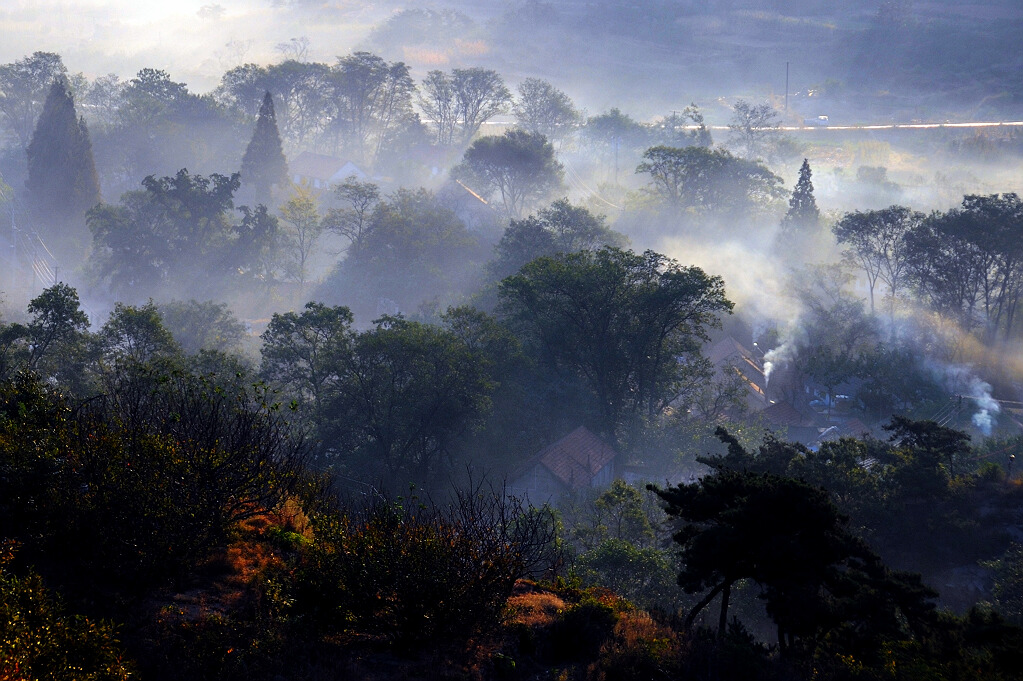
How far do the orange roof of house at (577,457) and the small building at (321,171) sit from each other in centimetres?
3956

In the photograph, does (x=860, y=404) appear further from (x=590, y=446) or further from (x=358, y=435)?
(x=358, y=435)

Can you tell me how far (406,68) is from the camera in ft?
245

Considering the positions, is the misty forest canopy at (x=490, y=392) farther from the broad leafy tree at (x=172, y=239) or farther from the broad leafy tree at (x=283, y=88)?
the broad leafy tree at (x=283, y=88)

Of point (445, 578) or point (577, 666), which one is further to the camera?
point (577, 666)

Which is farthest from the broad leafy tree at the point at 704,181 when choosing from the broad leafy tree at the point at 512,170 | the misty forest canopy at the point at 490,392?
the broad leafy tree at the point at 512,170

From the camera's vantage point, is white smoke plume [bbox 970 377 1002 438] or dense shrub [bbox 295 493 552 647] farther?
white smoke plume [bbox 970 377 1002 438]

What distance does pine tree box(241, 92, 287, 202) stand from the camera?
59.1m

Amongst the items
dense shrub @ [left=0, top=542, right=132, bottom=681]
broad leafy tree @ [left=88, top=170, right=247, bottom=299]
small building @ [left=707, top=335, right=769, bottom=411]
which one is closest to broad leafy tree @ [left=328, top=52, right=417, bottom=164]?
broad leafy tree @ [left=88, top=170, right=247, bottom=299]

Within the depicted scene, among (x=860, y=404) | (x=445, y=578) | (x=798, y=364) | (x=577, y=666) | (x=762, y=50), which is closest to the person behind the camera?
(x=445, y=578)

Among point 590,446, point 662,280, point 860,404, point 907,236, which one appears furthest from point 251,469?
point 907,236

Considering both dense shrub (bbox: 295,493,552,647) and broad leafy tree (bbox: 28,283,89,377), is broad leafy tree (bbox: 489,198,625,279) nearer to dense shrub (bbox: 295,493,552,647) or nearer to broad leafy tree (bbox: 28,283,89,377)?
broad leafy tree (bbox: 28,283,89,377)

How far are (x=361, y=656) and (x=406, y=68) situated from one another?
71553 millimetres

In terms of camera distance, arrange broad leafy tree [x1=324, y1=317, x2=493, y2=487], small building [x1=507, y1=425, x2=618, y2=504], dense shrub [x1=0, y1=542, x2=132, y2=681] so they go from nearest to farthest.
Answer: dense shrub [x1=0, y1=542, x2=132, y2=681] → broad leafy tree [x1=324, y1=317, x2=493, y2=487] → small building [x1=507, y1=425, x2=618, y2=504]

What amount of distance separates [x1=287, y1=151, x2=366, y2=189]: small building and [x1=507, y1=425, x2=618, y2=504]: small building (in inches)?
1570
